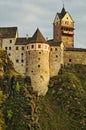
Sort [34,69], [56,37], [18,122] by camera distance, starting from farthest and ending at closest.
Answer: [56,37]
[34,69]
[18,122]

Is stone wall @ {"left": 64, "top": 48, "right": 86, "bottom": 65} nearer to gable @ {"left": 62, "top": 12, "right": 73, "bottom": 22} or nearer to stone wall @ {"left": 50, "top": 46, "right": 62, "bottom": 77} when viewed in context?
stone wall @ {"left": 50, "top": 46, "right": 62, "bottom": 77}

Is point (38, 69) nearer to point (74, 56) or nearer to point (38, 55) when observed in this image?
point (38, 55)

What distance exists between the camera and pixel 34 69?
471ft

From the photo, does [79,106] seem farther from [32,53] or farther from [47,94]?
[32,53]

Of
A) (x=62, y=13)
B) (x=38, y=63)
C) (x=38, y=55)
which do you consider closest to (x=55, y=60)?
(x=38, y=55)

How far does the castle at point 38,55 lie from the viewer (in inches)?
5655

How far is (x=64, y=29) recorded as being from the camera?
6412 inches

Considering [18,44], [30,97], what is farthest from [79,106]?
[18,44]

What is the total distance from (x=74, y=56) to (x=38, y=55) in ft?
51.0

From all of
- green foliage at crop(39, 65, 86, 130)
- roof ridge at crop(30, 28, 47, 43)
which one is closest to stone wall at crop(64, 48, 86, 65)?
green foliage at crop(39, 65, 86, 130)

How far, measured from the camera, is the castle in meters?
144

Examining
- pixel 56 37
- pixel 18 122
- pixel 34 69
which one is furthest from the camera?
pixel 56 37

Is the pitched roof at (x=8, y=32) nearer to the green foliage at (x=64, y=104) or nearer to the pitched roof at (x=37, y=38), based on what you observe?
the pitched roof at (x=37, y=38)

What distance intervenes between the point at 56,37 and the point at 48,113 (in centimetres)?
3198
